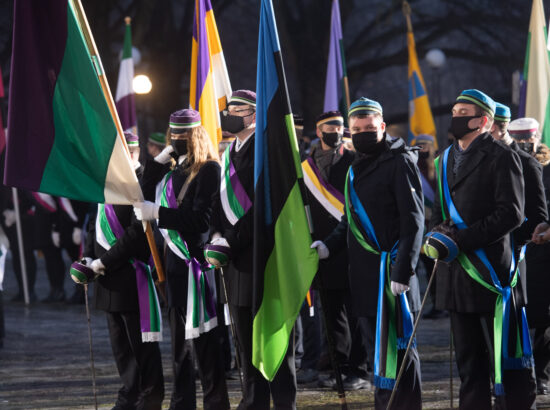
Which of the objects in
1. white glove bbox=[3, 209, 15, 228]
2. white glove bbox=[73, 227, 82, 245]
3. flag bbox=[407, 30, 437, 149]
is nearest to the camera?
flag bbox=[407, 30, 437, 149]

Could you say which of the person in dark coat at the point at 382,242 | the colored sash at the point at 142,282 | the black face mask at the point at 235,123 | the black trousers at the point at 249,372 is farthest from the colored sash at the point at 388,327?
the colored sash at the point at 142,282

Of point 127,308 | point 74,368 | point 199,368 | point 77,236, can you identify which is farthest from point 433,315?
point 127,308

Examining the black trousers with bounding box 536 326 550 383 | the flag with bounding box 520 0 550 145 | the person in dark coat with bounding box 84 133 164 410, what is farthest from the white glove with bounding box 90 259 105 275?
the flag with bounding box 520 0 550 145

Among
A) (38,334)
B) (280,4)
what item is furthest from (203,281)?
(280,4)

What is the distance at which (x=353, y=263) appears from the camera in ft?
20.8

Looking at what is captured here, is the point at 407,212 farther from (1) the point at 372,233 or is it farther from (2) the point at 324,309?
(2) the point at 324,309

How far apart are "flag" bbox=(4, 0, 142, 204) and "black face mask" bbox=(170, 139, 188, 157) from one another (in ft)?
2.33

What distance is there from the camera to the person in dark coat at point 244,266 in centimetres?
594

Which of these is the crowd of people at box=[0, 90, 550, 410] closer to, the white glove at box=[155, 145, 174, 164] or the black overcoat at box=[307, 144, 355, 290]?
the white glove at box=[155, 145, 174, 164]

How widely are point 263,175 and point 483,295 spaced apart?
1.41m

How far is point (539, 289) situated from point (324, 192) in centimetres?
189

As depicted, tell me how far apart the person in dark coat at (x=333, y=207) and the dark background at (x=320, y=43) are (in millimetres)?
9396

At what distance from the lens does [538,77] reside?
9.84 metres

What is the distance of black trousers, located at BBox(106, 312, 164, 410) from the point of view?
6.91m
